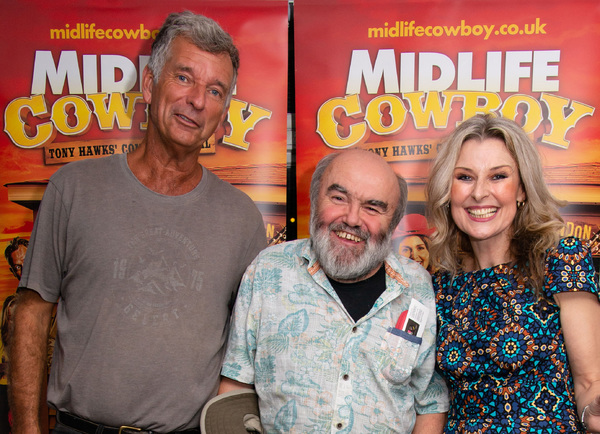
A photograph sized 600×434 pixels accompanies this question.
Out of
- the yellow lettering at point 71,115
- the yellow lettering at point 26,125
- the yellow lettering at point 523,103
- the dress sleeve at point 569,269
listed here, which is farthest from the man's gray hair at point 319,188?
the yellow lettering at point 26,125

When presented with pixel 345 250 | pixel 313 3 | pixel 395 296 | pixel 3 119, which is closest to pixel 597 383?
pixel 395 296

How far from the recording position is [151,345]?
1.96 metres

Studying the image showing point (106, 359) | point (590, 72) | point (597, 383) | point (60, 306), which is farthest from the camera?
point (590, 72)

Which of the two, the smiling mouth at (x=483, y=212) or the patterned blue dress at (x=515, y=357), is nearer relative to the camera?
the patterned blue dress at (x=515, y=357)

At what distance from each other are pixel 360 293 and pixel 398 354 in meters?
0.28

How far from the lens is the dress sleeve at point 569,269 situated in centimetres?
185

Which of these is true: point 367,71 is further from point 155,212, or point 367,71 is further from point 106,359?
point 106,359

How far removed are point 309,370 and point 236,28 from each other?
182cm

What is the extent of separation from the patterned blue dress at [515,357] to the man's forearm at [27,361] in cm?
153

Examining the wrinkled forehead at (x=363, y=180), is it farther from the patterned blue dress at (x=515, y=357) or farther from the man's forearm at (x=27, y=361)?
the man's forearm at (x=27, y=361)

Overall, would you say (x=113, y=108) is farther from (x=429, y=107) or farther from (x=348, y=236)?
(x=429, y=107)

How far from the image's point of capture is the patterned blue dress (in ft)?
6.05

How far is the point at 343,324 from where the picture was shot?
2.05 m

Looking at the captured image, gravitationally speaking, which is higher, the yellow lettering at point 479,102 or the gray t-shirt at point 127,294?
the yellow lettering at point 479,102
